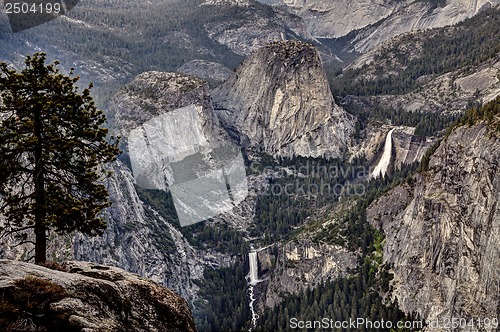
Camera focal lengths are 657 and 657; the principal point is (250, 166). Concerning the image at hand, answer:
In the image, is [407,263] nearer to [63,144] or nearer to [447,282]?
[447,282]

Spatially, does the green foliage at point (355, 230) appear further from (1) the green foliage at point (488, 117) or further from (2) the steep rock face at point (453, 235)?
(1) the green foliage at point (488, 117)

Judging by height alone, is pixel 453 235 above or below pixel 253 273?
above

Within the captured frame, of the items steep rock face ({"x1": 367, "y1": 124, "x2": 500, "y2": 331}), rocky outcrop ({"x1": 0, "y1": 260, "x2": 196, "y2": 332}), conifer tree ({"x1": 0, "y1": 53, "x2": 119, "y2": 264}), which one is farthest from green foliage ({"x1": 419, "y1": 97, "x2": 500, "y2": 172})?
rocky outcrop ({"x1": 0, "y1": 260, "x2": 196, "y2": 332})

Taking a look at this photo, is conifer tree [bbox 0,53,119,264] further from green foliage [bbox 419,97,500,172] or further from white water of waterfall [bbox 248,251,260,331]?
white water of waterfall [bbox 248,251,260,331]

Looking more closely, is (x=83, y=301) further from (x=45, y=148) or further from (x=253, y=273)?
(x=253, y=273)

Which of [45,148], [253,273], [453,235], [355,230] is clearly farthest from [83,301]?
[253,273]

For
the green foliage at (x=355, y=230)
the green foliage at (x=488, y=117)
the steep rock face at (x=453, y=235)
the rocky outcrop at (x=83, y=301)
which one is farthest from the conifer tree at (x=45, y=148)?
the green foliage at (x=355, y=230)

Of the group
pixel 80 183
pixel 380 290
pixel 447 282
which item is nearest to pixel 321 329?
pixel 380 290
